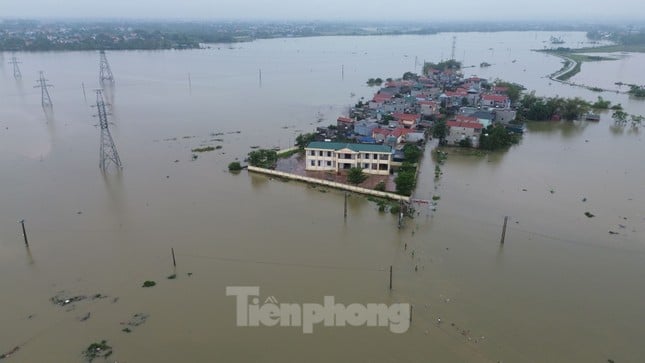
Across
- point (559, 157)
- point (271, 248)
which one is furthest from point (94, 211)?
point (559, 157)

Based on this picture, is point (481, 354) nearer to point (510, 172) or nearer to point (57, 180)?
point (510, 172)

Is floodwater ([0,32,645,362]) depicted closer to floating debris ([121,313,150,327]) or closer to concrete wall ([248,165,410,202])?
floating debris ([121,313,150,327])

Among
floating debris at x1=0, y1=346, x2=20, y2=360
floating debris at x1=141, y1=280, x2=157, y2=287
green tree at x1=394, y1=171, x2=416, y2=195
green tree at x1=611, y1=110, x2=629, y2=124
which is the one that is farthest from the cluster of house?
floating debris at x1=0, y1=346, x2=20, y2=360

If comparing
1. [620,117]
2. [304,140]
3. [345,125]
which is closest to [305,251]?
[304,140]

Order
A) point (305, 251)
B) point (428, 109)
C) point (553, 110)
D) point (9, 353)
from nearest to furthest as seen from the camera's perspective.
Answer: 1. point (9, 353)
2. point (305, 251)
3. point (428, 109)
4. point (553, 110)

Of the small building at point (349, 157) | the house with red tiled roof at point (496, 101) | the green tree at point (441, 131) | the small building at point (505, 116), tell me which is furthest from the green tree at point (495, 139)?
the house with red tiled roof at point (496, 101)

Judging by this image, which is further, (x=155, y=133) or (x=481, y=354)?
(x=155, y=133)

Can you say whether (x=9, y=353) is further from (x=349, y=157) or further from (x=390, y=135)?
(x=390, y=135)

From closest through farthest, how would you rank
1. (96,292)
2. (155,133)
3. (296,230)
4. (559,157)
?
(96,292) → (296,230) → (559,157) → (155,133)
